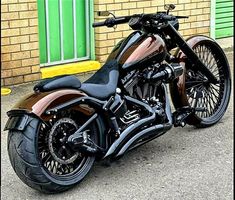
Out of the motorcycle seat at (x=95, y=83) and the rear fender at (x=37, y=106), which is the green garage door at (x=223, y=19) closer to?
the motorcycle seat at (x=95, y=83)

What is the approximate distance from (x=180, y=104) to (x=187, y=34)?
394cm

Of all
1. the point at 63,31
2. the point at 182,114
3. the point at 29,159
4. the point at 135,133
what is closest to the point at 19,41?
the point at 63,31

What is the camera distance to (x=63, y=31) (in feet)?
25.4

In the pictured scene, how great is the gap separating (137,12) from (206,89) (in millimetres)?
2930

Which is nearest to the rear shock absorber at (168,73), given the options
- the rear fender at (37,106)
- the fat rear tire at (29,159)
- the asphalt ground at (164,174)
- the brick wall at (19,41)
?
the asphalt ground at (164,174)

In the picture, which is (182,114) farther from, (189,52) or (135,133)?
(135,133)

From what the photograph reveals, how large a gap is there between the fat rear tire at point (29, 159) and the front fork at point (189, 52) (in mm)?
1557

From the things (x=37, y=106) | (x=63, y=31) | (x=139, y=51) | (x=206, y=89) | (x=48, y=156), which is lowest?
(x=48, y=156)

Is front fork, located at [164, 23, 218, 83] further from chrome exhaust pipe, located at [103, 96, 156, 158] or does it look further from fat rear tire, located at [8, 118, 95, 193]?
fat rear tire, located at [8, 118, 95, 193]

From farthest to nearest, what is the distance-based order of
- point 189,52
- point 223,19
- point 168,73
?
point 223,19 → point 189,52 → point 168,73

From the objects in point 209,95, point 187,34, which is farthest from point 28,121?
point 187,34

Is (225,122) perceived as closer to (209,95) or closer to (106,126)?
(209,95)

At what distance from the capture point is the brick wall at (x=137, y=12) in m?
7.88

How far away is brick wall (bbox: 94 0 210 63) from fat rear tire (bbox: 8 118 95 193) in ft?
13.0
